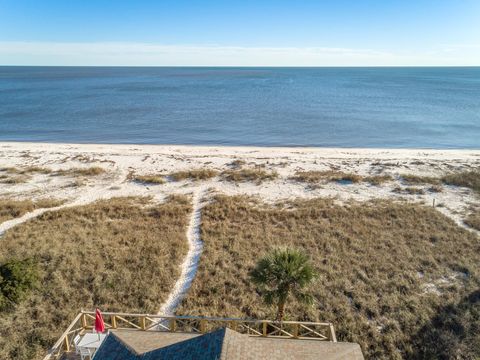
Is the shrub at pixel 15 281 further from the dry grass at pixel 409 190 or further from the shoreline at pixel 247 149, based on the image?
the shoreline at pixel 247 149

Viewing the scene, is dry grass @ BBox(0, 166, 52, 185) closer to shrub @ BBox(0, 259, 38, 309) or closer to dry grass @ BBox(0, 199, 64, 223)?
dry grass @ BBox(0, 199, 64, 223)

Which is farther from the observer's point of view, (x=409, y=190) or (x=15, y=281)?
(x=409, y=190)

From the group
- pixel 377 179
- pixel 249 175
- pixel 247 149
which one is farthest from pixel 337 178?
pixel 247 149

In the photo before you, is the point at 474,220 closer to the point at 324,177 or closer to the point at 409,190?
the point at 409,190

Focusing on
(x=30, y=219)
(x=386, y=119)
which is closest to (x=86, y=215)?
(x=30, y=219)

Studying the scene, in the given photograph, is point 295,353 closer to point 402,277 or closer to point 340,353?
point 340,353

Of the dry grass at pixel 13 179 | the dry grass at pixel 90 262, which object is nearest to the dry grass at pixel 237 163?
the dry grass at pixel 90 262

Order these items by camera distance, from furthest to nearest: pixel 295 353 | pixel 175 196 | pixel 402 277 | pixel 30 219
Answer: pixel 175 196, pixel 30 219, pixel 402 277, pixel 295 353
